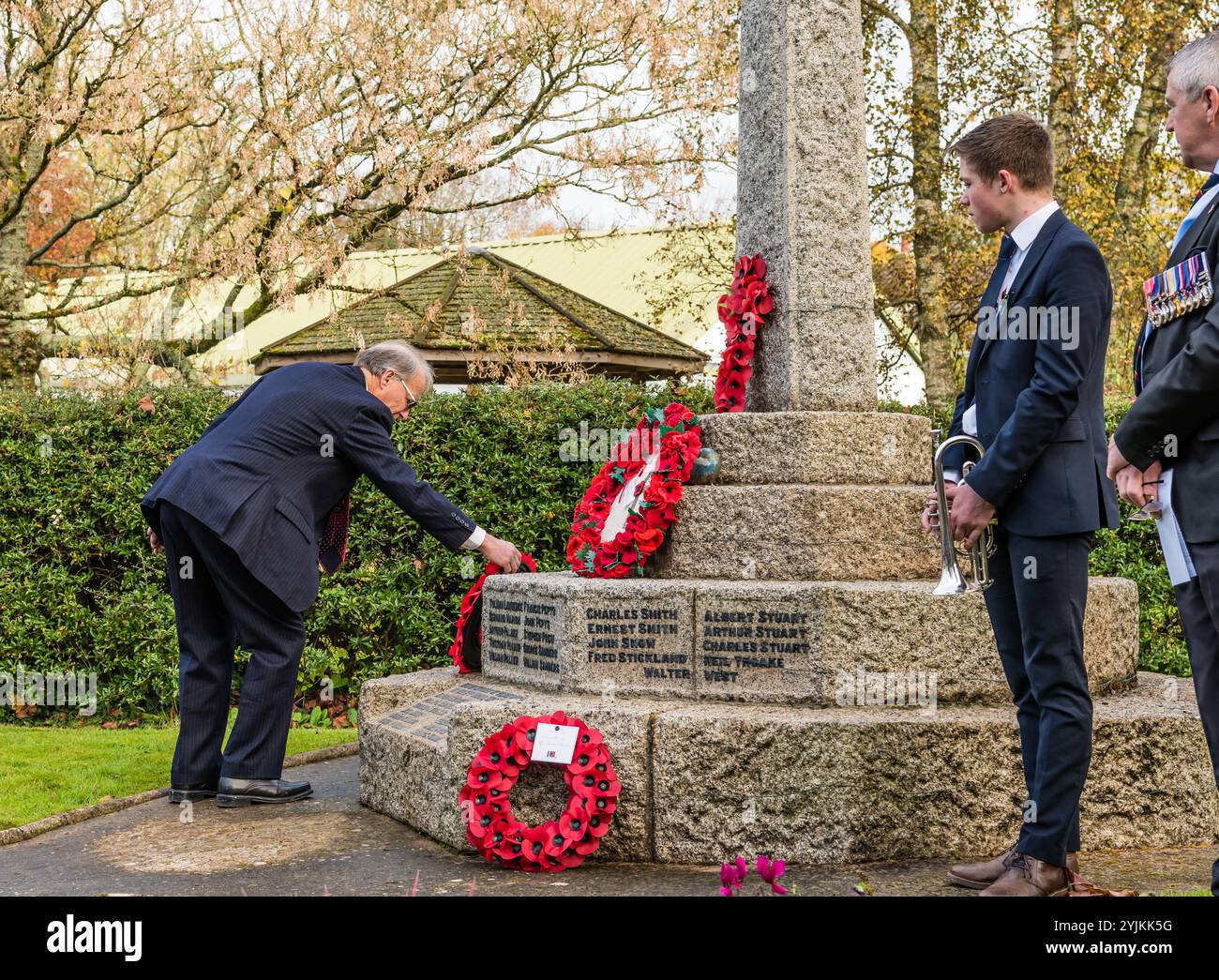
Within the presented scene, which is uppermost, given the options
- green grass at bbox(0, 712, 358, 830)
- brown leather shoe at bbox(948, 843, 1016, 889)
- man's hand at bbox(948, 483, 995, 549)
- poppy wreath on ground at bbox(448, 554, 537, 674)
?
man's hand at bbox(948, 483, 995, 549)

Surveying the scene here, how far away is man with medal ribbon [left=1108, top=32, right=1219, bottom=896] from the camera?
9.62 ft

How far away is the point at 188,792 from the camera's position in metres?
5.61

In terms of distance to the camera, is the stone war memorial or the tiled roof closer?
the stone war memorial

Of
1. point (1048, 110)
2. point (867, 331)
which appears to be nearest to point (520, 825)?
point (867, 331)

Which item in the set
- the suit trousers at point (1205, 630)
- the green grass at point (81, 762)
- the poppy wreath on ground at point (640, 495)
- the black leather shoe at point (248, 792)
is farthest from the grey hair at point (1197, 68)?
the green grass at point (81, 762)

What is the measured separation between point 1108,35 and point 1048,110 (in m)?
1.01

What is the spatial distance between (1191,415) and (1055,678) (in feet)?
3.26

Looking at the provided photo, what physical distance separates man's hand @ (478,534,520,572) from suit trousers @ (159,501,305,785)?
3.03 feet

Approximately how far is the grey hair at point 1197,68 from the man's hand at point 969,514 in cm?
123

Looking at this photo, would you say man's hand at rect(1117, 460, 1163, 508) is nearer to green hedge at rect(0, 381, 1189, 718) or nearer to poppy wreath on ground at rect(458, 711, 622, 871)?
poppy wreath on ground at rect(458, 711, 622, 871)

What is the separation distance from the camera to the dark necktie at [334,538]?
589 centimetres

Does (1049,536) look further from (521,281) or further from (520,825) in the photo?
(521,281)

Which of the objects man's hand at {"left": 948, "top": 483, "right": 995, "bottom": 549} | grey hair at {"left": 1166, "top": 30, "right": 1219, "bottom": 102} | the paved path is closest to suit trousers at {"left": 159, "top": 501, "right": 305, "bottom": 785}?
the paved path

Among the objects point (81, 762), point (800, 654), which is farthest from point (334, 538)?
point (800, 654)
